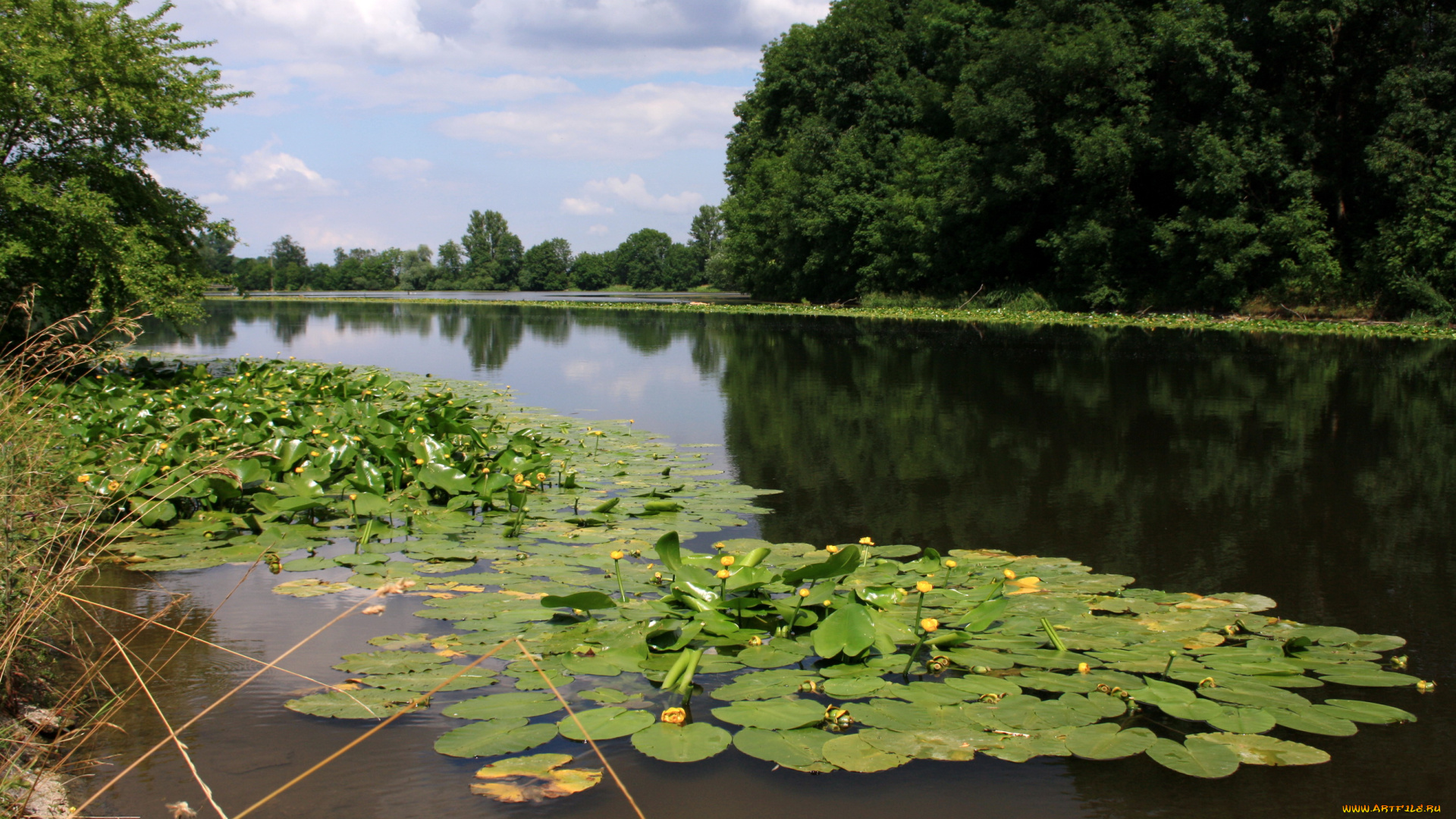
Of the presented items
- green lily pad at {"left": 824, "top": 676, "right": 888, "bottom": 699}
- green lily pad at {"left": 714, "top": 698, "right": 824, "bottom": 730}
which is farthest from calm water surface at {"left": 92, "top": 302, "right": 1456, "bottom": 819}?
green lily pad at {"left": 824, "top": 676, "right": 888, "bottom": 699}

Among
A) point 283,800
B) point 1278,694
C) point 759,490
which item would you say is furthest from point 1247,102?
point 283,800

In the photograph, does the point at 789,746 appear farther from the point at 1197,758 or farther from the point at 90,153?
the point at 90,153

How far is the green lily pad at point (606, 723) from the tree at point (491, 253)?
13654 cm

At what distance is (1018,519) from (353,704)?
4.34 meters

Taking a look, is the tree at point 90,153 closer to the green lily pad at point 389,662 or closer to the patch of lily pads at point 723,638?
the patch of lily pads at point 723,638

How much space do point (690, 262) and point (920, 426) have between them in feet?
361

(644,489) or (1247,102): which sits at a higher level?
(1247,102)

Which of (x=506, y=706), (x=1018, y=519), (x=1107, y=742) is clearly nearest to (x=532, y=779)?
(x=506, y=706)

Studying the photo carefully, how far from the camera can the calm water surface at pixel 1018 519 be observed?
9.25 ft

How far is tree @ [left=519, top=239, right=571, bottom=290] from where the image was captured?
446ft

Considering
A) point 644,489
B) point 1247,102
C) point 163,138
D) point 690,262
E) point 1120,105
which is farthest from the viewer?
point 690,262

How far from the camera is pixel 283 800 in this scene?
2.78 metres

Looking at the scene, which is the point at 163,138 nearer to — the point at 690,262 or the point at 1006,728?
the point at 1006,728

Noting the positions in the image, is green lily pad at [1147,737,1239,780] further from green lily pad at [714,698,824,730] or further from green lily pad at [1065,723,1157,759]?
green lily pad at [714,698,824,730]
